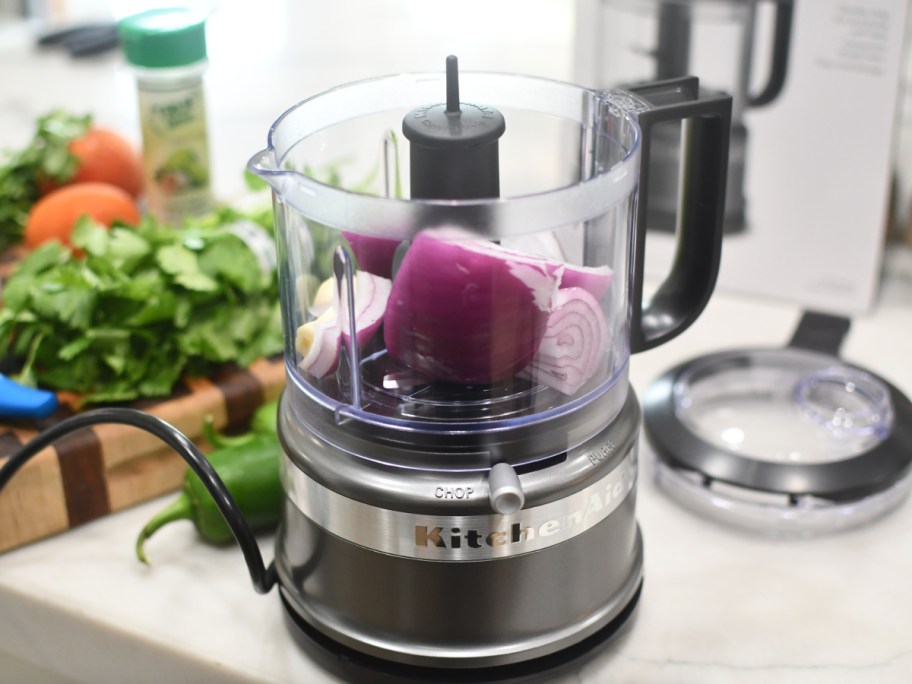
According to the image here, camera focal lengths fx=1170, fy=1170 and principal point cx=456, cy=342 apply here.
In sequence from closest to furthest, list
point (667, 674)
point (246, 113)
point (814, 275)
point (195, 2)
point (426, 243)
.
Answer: point (426, 243), point (667, 674), point (814, 275), point (246, 113), point (195, 2)

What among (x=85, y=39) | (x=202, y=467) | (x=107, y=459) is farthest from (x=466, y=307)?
(x=85, y=39)

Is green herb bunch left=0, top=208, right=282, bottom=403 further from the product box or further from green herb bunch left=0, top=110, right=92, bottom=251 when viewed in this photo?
the product box

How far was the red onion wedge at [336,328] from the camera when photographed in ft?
1.93

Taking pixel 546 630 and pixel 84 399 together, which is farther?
pixel 84 399

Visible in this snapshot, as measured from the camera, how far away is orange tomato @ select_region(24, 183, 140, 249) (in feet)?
3.22

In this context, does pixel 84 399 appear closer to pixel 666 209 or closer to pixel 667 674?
pixel 667 674

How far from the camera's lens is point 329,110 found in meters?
0.65

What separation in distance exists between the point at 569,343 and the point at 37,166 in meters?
0.68

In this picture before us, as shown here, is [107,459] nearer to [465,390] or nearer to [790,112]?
[465,390]

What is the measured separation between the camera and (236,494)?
2.35ft

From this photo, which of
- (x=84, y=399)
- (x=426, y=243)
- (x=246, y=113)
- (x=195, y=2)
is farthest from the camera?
(x=195, y=2)

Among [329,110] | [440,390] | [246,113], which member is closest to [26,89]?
[246,113]

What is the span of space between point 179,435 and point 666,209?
56 cm

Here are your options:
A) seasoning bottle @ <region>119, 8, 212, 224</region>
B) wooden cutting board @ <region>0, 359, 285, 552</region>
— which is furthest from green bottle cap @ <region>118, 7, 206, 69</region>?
wooden cutting board @ <region>0, 359, 285, 552</region>
